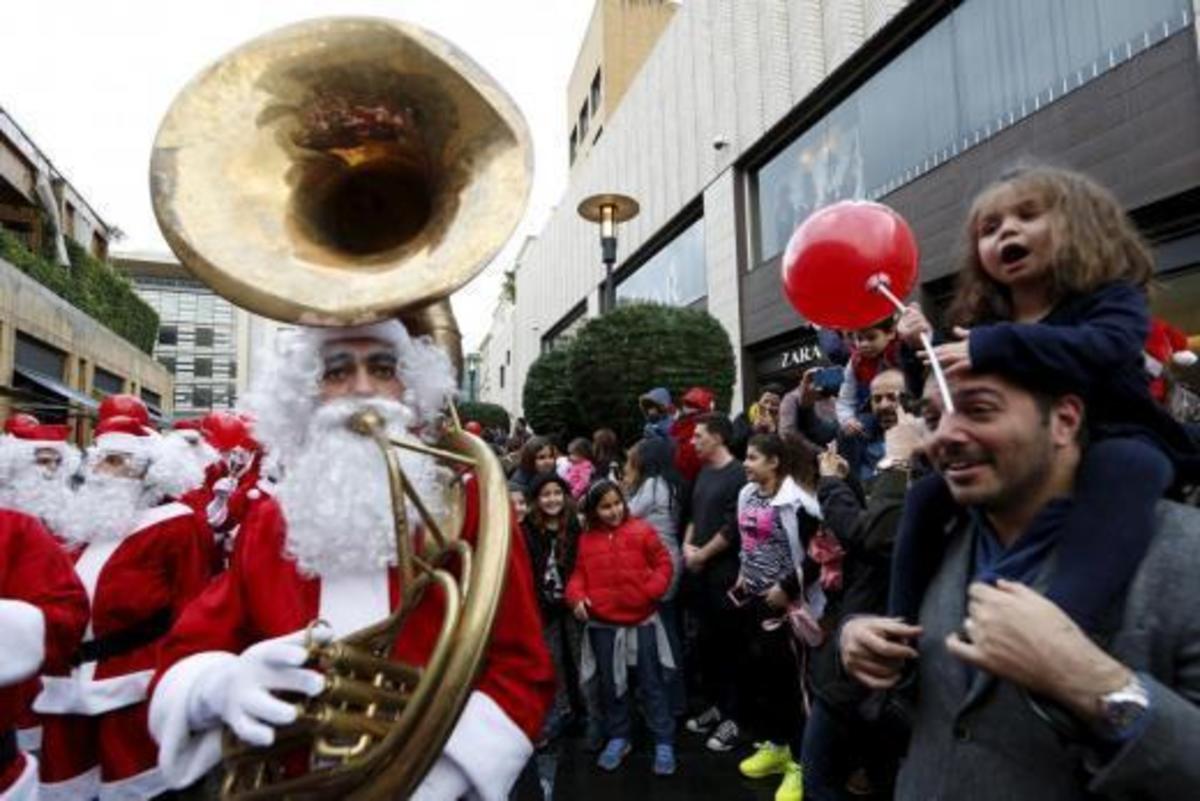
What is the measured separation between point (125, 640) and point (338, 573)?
5.83 ft

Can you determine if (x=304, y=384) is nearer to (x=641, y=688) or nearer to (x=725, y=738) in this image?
(x=641, y=688)

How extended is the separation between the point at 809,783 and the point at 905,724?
6.22ft

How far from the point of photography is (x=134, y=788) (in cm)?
290

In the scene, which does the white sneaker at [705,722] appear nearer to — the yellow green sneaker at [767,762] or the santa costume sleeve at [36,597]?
the yellow green sneaker at [767,762]

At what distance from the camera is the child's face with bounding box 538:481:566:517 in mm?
5562

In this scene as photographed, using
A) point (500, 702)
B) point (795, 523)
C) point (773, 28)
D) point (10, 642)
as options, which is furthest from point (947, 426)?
point (773, 28)

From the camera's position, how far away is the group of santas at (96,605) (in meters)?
2.11

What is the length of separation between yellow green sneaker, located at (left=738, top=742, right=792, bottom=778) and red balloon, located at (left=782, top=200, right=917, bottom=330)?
3.18 metres

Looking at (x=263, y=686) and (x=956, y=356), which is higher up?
(x=956, y=356)

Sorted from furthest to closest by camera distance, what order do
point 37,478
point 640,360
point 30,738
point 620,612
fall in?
point 640,360 → point 620,612 → point 37,478 → point 30,738

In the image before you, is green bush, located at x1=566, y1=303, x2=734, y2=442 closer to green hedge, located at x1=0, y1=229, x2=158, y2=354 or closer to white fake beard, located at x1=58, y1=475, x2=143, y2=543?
white fake beard, located at x1=58, y1=475, x2=143, y2=543

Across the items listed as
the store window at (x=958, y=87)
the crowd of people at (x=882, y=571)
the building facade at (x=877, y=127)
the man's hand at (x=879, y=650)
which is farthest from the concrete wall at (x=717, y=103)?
the man's hand at (x=879, y=650)

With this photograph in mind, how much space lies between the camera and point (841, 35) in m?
11.6

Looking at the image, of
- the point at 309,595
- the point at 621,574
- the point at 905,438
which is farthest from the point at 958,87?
the point at 309,595
